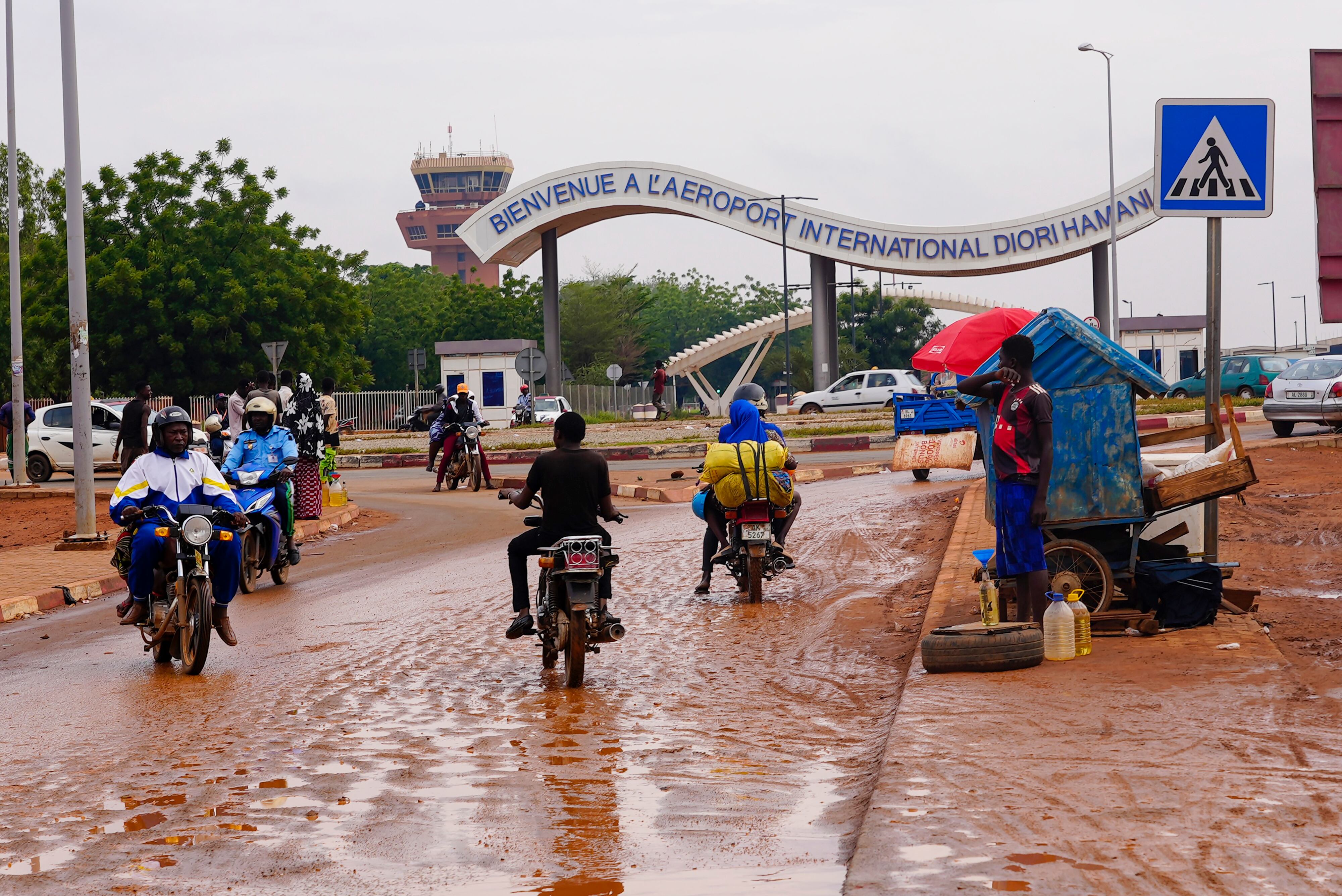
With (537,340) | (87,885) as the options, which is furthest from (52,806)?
(537,340)

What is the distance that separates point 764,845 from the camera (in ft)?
15.6

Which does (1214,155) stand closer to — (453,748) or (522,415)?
(453,748)

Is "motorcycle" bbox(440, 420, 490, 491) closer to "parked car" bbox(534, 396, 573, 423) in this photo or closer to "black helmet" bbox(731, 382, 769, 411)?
"black helmet" bbox(731, 382, 769, 411)

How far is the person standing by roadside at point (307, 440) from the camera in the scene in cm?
1758

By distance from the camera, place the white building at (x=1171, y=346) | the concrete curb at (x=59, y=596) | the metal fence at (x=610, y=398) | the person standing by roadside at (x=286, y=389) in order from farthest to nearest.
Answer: the white building at (x=1171, y=346)
the metal fence at (x=610, y=398)
the person standing by roadside at (x=286, y=389)
the concrete curb at (x=59, y=596)

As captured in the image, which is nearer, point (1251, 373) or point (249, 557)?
point (249, 557)

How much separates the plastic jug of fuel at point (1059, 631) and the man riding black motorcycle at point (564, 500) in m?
2.32

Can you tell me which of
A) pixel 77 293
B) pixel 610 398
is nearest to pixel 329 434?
pixel 77 293

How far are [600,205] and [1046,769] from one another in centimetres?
4188

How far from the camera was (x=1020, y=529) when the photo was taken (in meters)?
7.91

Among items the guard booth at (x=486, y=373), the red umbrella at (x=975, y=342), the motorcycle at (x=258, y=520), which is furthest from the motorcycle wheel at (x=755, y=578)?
the guard booth at (x=486, y=373)

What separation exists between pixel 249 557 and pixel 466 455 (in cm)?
1090

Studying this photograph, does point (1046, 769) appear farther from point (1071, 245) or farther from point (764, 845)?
point (1071, 245)

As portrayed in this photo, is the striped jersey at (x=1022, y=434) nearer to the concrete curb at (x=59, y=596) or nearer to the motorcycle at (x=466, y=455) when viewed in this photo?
the concrete curb at (x=59, y=596)
